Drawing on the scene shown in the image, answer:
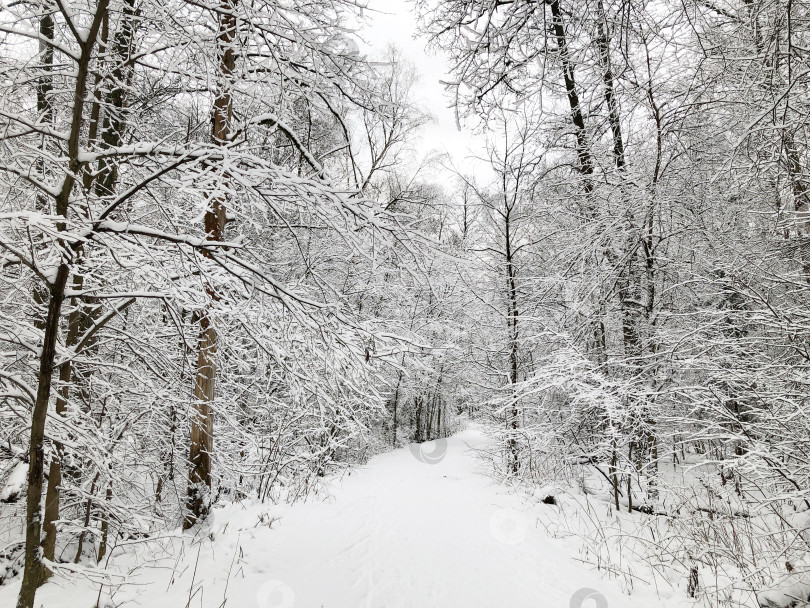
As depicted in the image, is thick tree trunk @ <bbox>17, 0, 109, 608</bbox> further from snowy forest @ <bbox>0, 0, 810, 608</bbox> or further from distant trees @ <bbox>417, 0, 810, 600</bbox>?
distant trees @ <bbox>417, 0, 810, 600</bbox>

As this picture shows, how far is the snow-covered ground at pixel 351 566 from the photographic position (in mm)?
3289

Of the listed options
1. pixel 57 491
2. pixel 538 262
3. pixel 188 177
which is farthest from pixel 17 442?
pixel 538 262

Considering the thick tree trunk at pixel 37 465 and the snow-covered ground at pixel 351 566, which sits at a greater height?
the thick tree trunk at pixel 37 465

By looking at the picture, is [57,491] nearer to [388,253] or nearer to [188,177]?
[188,177]

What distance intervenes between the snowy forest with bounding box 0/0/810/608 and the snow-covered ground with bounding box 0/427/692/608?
44 millimetres

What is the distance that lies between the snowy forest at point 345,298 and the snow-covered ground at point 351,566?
0.04 meters

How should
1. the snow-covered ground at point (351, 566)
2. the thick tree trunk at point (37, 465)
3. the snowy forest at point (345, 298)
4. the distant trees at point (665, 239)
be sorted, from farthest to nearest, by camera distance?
the distant trees at point (665, 239) < the snow-covered ground at point (351, 566) < the snowy forest at point (345, 298) < the thick tree trunk at point (37, 465)

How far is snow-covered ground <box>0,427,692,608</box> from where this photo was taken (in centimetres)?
329

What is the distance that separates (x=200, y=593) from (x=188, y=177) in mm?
3256

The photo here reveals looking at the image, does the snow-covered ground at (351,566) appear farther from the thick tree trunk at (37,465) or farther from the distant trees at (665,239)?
the distant trees at (665,239)

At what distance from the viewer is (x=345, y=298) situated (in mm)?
3748

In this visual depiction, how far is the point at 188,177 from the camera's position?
7.73 ft

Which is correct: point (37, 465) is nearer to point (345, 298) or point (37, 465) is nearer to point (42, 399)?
point (42, 399)

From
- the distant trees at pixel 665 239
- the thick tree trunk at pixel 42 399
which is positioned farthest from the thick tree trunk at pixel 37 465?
the distant trees at pixel 665 239
